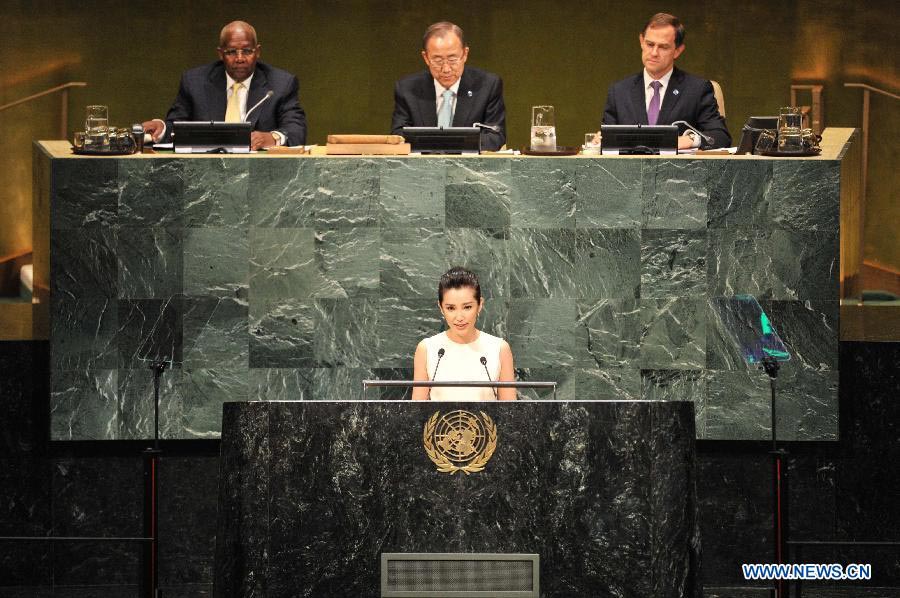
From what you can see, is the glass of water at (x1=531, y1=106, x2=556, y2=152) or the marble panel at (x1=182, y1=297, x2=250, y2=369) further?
the glass of water at (x1=531, y1=106, x2=556, y2=152)

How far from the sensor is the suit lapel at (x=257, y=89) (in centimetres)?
675

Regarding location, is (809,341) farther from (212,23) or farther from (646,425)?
(212,23)

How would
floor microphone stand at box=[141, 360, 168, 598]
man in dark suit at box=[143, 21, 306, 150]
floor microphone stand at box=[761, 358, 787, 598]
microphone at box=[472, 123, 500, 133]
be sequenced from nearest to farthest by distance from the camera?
floor microphone stand at box=[761, 358, 787, 598] < floor microphone stand at box=[141, 360, 168, 598] < microphone at box=[472, 123, 500, 133] < man in dark suit at box=[143, 21, 306, 150]

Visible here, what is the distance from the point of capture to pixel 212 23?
29.8 feet

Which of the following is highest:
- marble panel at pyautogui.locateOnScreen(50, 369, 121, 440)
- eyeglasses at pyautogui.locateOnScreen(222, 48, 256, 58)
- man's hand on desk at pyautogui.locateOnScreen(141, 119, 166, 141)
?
eyeglasses at pyautogui.locateOnScreen(222, 48, 256, 58)

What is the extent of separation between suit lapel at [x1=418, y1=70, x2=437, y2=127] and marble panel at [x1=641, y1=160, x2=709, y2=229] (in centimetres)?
141

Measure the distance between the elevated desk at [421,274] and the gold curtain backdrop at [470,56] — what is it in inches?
129

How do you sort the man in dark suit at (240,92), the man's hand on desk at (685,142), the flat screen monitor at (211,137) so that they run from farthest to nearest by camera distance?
the man in dark suit at (240,92), the man's hand on desk at (685,142), the flat screen monitor at (211,137)

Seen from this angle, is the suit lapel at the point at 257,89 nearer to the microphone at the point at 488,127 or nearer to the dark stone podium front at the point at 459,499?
the microphone at the point at 488,127

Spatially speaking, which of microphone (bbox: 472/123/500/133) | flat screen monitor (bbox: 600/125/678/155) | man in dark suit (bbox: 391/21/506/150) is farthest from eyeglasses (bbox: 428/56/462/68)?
flat screen monitor (bbox: 600/125/678/155)

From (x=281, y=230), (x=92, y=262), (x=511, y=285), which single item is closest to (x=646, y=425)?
(x=511, y=285)

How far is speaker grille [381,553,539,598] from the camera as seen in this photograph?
4.04 m

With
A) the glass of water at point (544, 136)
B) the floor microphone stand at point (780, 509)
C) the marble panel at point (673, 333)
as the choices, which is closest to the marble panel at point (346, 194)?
the glass of water at point (544, 136)

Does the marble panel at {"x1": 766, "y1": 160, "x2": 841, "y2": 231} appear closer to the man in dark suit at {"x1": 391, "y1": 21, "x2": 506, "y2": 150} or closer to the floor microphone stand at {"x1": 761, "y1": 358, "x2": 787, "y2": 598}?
the floor microphone stand at {"x1": 761, "y1": 358, "x2": 787, "y2": 598}
